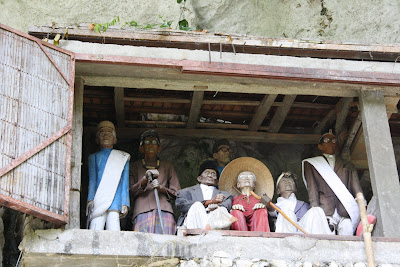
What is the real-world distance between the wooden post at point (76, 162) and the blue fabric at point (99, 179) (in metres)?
0.60

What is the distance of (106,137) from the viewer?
9.02m

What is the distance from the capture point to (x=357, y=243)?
751 cm

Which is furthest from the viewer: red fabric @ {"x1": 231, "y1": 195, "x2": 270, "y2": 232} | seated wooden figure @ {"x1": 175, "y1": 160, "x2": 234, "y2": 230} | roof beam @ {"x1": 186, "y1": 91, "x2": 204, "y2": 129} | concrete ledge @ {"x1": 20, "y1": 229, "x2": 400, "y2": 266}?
roof beam @ {"x1": 186, "y1": 91, "x2": 204, "y2": 129}

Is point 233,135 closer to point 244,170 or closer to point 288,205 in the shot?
point 244,170

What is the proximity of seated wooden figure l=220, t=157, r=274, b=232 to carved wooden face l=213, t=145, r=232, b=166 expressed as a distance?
0.65 meters

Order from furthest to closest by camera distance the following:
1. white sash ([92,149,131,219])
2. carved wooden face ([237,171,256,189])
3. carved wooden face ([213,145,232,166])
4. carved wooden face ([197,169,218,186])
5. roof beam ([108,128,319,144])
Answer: roof beam ([108,128,319,144]), carved wooden face ([213,145,232,166]), carved wooden face ([197,169,218,186]), carved wooden face ([237,171,256,189]), white sash ([92,149,131,219])

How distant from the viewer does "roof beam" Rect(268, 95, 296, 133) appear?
9623mm

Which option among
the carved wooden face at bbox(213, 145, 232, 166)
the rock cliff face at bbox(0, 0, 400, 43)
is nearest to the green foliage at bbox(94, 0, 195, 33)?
the rock cliff face at bbox(0, 0, 400, 43)

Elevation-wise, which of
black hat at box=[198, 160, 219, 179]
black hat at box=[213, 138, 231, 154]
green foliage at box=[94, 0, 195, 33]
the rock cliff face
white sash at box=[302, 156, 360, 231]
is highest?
the rock cliff face

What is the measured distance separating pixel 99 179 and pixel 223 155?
1970 millimetres

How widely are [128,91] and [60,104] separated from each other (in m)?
1.90

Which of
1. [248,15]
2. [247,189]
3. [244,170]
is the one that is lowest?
[247,189]

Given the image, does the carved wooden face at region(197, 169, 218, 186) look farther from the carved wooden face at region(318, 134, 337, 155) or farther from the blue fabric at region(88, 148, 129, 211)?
the carved wooden face at region(318, 134, 337, 155)

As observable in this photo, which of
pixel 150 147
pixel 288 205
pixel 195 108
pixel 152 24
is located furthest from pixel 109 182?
pixel 152 24
